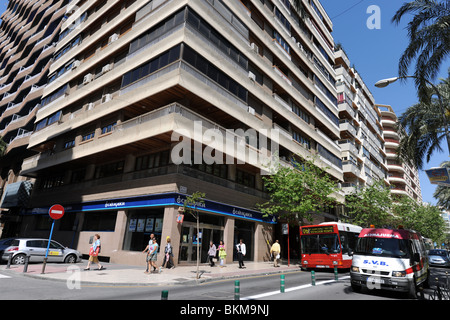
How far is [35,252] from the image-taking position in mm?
16906

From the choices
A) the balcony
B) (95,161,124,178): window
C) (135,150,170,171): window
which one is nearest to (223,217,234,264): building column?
the balcony

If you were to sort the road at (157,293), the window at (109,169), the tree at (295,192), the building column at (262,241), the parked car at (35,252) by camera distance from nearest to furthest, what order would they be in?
the road at (157,293) → the parked car at (35,252) → the window at (109,169) → the tree at (295,192) → the building column at (262,241)

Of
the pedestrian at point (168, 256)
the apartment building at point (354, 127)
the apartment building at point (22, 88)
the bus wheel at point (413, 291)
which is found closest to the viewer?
the bus wheel at point (413, 291)

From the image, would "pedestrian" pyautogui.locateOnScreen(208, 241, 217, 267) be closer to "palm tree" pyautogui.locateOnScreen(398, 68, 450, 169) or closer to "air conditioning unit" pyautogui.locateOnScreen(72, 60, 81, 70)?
"palm tree" pyautogui.locateOnScreen(398, 68, 450, 169)

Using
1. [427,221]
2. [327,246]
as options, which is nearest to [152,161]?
[327,246]

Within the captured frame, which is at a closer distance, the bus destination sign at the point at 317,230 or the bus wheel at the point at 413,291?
the bus wheel at the point at 413,291

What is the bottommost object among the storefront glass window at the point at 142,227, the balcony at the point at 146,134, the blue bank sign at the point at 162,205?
the storefront glass window at the point at 142,227

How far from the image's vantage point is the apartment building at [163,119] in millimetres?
18219

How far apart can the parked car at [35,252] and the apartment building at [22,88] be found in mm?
16524

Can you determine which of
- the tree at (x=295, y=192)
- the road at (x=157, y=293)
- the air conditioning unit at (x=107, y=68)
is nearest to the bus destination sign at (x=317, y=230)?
the tree at (x=295, y=192)

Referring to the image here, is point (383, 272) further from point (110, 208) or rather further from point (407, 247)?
point (110, 208)

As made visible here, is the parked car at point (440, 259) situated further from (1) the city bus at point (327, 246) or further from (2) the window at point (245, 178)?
(2) the window at point (245, 178)
